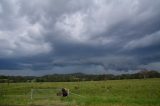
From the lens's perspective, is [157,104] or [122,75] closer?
[157,104]

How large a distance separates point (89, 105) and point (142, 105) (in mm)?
5184

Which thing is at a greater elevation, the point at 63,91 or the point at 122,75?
the point at 122,75

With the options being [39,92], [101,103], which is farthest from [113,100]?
[39,92]

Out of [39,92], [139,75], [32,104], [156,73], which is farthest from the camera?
[156,73]

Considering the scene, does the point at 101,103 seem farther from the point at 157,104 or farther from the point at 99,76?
the point at 99,76

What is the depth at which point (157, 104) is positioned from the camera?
27.6 m

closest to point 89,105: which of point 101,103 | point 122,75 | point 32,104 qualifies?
point 101,103

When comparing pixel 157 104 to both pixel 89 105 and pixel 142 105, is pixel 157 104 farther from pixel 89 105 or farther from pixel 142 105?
pixel 89 105

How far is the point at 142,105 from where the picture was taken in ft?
89.1

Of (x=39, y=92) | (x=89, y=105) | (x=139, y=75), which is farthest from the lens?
(x=139, y=75)

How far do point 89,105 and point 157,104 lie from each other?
22.3 feet

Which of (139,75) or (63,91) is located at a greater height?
(139,75)

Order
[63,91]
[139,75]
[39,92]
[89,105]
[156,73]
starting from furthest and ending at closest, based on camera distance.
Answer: [156,73], [139,75], [39,92], [63,91], [89,105]

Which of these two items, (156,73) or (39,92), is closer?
(39,92)
